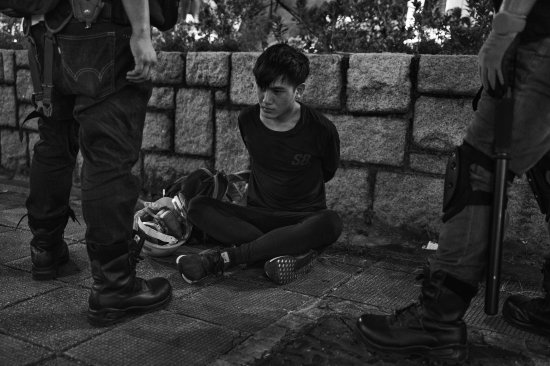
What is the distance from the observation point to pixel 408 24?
Answer: 4160mm

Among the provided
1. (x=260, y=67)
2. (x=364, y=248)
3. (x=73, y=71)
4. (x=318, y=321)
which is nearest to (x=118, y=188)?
(x=73, y=71)

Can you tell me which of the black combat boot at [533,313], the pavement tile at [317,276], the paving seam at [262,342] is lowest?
the pavement tile at [317,276]

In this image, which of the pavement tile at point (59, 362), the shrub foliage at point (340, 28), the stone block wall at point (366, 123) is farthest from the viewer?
the shrub foliage at point (340, 28)

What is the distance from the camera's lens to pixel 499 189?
1797mm

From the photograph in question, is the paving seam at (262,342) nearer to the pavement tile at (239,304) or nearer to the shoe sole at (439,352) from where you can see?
the pavement tile at (239,304)

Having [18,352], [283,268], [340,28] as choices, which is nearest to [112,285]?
[18,352]

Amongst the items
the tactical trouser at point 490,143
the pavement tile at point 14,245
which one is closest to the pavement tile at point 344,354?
A: the tactical trouser at point 490,143

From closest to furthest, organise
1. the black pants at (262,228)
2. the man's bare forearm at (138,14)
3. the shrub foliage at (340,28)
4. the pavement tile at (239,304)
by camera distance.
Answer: the man's bare forearm at (138,14) → the pavement tile at (239,304) → the black pants at (262,228) → the shrub foliage at (340,28)

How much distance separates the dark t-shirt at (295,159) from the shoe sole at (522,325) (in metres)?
1.14

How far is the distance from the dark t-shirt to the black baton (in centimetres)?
130

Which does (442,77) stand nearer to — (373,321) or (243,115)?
(243,115)

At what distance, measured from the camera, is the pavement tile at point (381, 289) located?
2518 mm

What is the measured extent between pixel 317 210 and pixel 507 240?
3.56ft

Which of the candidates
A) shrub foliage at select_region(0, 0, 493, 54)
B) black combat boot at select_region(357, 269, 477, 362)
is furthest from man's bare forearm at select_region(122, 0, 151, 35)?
shrub foliage at select_region(0, 0, 493, 54)
